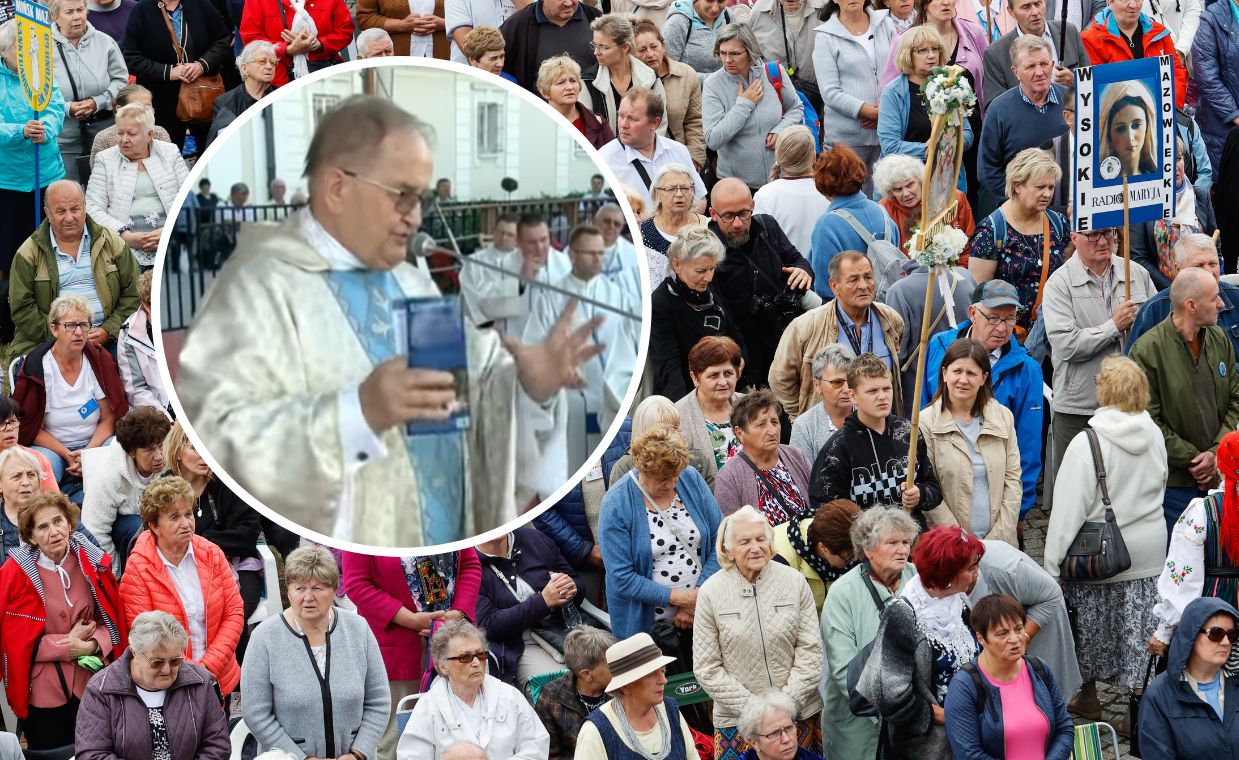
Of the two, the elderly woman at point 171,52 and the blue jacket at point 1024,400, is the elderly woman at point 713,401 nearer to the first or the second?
the blue jacket at point 1024,400

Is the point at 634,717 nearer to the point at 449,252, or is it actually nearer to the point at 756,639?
the point at 756,639

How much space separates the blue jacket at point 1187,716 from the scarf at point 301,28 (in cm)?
668

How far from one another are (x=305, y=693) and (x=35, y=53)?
5.05 metres

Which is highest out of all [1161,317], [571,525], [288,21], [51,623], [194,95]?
[288,21]

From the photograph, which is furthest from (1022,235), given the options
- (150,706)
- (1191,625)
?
(150,706)

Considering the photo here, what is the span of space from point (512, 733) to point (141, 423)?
235cm

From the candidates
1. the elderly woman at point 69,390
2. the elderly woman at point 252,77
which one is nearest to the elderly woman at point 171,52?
the elderly woman at point 252,77

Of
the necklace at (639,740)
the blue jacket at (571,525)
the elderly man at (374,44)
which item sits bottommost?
the necklace at (639,740)

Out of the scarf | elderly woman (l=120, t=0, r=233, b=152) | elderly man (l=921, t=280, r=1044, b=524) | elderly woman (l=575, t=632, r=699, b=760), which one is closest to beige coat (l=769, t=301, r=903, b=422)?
elderly man (l=921, t=280, r=1044, b=524)

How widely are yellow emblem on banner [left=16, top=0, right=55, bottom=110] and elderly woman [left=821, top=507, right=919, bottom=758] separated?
5795mm

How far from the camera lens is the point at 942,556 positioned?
7004mm

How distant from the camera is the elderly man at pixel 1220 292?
30.4 feet

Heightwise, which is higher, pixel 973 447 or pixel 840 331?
pixel 840 331

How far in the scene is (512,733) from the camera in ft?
23.0
